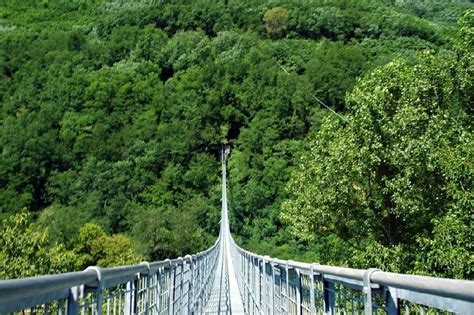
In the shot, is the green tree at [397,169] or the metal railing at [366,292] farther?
the green tree at [397,169]

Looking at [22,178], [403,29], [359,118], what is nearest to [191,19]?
[403,29]

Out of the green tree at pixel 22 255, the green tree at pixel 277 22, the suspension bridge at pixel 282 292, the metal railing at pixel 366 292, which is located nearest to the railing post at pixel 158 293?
the suspension bridge at pixel 282 292

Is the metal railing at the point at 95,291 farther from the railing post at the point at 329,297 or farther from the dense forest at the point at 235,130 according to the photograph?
the dense forest at the point at 235,130

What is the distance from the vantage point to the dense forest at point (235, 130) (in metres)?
10.1

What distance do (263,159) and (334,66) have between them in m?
12.3

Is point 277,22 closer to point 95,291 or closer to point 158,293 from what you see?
point 158,293

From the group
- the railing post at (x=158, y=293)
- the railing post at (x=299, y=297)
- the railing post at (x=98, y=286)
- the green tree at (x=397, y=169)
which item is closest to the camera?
the railing post at (x=98, y=286)

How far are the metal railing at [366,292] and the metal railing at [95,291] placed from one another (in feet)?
2.30

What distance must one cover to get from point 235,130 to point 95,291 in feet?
222

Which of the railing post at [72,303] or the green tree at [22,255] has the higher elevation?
the railing post at [72,303]

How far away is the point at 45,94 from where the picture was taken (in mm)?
69250

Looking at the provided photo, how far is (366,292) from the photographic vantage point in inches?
56.4

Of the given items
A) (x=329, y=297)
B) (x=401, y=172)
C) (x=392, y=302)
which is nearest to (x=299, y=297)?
(x=329, y=297)

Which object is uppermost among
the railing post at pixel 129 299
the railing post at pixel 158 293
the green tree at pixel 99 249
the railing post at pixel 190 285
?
the railing post at pixel 129 299
